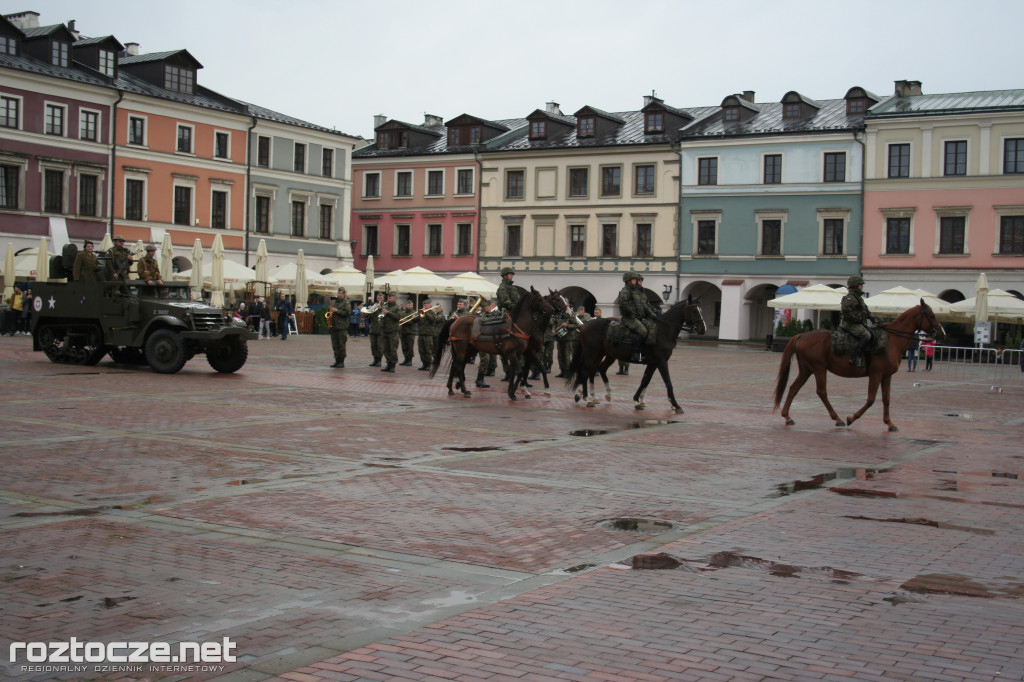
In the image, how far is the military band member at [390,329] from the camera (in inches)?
1011

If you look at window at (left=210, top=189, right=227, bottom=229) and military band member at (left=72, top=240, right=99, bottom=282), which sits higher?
window at (left=210, top=189, right=227, bottom=229)

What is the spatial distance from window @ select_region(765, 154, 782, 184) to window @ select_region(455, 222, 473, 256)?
59.9 feet

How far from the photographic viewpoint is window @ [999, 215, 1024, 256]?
49.2 metres

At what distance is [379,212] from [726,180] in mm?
22466

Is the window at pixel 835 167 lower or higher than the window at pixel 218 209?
higher

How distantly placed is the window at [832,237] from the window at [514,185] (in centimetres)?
1787

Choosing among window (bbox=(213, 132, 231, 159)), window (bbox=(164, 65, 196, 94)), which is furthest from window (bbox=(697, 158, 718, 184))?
window (bbox=(164, 65, 196, 94))

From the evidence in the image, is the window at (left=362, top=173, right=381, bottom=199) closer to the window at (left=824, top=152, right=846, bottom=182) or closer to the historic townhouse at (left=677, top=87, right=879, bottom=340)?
the historic townhouse at (left=677, top=87, right=879, bottom=340)

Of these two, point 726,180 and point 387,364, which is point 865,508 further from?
point 726,180

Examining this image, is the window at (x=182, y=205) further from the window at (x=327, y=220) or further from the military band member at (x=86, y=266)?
the military band member at (x=86, y=266)

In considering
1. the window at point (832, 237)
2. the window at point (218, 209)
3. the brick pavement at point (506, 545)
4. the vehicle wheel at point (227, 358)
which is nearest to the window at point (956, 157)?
the window at point (832, 237)

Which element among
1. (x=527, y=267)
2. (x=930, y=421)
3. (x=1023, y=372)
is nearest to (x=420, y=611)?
(x=930, y=421)

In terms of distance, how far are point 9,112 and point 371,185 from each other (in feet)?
79.8

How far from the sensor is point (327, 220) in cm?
6284
